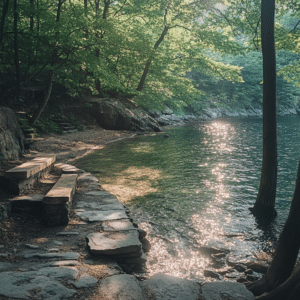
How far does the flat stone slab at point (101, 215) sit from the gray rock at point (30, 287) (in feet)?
5.52

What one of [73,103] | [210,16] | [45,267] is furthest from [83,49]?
[45,267]

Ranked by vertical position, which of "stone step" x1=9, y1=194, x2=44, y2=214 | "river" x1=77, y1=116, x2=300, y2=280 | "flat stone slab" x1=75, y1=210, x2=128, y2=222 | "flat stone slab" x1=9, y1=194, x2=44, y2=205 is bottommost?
"river" x1=77, y1=116, x2=300, y2=280

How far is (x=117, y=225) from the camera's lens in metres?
4.19

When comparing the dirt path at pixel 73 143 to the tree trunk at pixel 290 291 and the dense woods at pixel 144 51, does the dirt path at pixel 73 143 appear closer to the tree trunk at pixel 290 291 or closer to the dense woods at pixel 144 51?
the dense woods at pixel 144 51

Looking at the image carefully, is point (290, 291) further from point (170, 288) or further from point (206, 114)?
point (206, 114)

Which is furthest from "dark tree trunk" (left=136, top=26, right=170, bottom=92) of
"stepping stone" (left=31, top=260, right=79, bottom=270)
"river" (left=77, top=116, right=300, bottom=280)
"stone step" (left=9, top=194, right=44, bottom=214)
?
"stepping stone" (left=31, top=260, right=79, bottom=270)

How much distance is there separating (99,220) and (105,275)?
4.92 feet

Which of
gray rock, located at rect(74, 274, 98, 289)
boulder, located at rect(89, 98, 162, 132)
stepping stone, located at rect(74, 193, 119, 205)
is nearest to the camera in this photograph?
gray rock, located at rect(74, 274, 98, 289)

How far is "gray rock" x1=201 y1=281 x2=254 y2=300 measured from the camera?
2820 mm

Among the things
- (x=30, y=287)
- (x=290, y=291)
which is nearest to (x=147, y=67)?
(x=30, y=287)

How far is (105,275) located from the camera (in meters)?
2.95

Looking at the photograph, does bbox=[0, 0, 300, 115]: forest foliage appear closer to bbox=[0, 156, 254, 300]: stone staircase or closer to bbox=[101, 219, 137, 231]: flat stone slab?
bbox=[101, 219, 137, 231]: flat stone slab

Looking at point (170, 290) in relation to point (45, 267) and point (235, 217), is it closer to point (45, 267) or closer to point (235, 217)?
point (45, 267)

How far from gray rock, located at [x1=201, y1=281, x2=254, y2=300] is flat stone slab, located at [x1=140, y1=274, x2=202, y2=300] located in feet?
0.35
